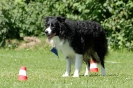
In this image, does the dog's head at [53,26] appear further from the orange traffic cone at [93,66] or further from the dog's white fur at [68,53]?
the orange traffic cone at [93,66]

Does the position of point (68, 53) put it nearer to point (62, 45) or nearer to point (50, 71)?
point (62, 45)

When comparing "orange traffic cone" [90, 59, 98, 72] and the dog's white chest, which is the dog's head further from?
"orange traffic cone" [90, 59, 98, 72]

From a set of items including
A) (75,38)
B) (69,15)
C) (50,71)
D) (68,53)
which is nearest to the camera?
(75,38)

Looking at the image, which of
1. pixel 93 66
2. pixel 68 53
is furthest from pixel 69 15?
pixel 68 53

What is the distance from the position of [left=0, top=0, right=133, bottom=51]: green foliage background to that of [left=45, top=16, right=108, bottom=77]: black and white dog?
8113 millimetres

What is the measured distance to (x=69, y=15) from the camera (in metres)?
22.4

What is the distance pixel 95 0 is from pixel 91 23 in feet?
29.8

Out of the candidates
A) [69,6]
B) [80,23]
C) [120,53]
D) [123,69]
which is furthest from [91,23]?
[69,6]

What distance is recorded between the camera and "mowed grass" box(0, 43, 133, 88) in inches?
410

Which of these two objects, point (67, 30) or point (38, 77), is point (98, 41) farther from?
point (38, 77)

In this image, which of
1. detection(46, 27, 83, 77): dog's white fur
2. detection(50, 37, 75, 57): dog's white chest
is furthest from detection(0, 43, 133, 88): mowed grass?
detection(50, 37, 75, 57): dog's white chest

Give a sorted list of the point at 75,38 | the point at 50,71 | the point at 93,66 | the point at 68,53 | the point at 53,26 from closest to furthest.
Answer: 1. the point at 53,26
2. the point at 75,38
3. the point at 68,53
4. the point at 93,66
5. the point at 50,71

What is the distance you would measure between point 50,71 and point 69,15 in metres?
8.62

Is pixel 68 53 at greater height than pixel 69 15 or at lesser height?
greater
